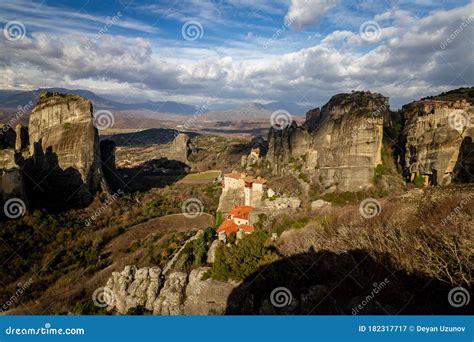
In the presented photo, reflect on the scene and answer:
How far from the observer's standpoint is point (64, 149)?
139 feet

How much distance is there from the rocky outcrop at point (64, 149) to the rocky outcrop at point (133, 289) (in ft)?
81.2

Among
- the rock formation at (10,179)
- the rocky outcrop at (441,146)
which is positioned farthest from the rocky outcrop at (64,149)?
the rocky outcrop at (441,146)

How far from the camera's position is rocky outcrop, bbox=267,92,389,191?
125ft

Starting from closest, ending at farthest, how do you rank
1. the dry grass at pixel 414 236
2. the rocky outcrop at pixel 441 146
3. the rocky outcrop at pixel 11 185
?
the dry grass at pixel 414 236 < the rocky outcrop at pixel 441 146 < the rocky outcrop at pixel 11 185

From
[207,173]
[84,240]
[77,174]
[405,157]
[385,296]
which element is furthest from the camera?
[207,173]

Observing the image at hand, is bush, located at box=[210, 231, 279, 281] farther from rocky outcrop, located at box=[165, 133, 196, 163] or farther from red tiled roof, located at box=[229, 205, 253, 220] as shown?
rocky outcrop, located at box=[165, 133, 196, 163]

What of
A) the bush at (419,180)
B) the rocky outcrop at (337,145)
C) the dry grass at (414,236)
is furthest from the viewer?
the rocky outcrop at (337,145)

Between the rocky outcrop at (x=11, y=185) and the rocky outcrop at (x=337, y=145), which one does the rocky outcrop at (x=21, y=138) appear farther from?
the rocky outcrop at (x=337, y=145)

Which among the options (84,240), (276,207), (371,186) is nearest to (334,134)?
(371,186)

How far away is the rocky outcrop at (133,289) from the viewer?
17469mm

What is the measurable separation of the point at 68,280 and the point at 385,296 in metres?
23.3

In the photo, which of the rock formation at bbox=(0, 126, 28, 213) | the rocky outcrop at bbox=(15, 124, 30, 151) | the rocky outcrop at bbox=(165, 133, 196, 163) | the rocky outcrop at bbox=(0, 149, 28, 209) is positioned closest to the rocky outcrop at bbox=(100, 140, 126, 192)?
the rocky outcrop at bbox=(15, 124, 30, 151)

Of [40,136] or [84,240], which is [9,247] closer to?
[84,240]

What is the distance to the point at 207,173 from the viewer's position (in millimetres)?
78250
